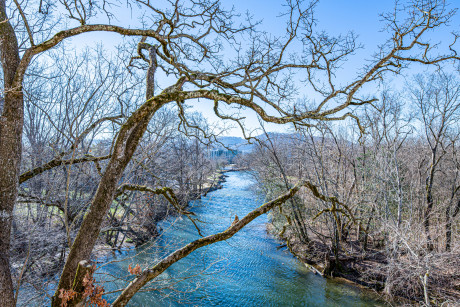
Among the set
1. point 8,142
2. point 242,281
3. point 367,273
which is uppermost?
point 8,142

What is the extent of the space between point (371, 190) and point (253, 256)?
7.47 m

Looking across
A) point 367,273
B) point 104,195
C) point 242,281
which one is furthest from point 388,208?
point 104,195

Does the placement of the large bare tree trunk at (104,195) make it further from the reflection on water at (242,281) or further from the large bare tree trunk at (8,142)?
the reflection on water at (242,281)

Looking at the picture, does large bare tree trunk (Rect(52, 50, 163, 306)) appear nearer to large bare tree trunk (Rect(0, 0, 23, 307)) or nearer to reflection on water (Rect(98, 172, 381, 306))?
large bare tree trunk (Rect(0, 0, 23, 307))

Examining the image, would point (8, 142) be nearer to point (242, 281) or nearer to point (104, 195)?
point (104, 195)

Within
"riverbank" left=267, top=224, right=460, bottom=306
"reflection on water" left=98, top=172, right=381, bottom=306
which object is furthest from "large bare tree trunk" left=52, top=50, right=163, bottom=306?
"riverbank" left=267, top=224, right=460, bottom=306

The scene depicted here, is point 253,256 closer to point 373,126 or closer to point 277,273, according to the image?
point 277,273

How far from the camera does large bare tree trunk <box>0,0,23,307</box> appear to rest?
2.84 m

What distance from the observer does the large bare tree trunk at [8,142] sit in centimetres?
284

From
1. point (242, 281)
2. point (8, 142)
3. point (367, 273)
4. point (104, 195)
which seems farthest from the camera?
point (367, 273)

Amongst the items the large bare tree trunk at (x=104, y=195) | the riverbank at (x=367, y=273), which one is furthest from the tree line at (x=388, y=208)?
the large bare tree trunk at (x=104, y=195)

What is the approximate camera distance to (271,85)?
4.96 meters

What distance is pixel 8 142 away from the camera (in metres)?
2.91

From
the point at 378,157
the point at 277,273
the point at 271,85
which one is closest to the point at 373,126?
the point at 378,157
